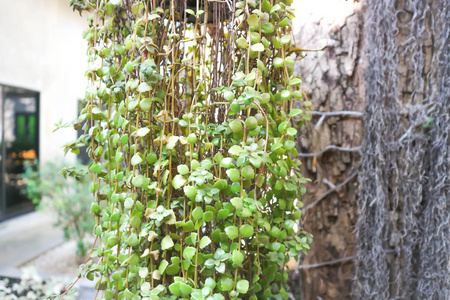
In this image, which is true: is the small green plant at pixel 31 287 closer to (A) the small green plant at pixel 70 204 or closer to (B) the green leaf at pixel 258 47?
(B) the green leaf at pixel 258 47

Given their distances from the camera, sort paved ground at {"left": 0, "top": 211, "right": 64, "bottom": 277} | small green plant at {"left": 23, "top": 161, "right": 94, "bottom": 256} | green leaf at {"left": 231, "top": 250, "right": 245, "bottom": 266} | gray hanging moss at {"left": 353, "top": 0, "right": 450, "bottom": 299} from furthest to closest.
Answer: paved ground at {"left": 0, "top": 211, "right": 64, "bottom": 277} → small green plant at {"left": 23, "top": 161, "right": 94, "bottom": 256} → gray hanging moss at {"left": 353, "top": 0, "right": 450, "bottom": 299} → green leaf at {"left": 231, "top": 250, "right": 245, "bottom": 266}

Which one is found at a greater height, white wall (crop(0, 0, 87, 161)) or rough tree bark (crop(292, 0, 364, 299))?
white wall (crop(0, 0, 87, 161))

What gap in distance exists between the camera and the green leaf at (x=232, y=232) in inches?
26.1

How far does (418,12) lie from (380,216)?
26.4 inches

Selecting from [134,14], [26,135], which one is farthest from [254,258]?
[26,135]

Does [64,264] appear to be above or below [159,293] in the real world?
below

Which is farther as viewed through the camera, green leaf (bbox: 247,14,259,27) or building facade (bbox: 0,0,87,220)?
building facade (bbox: 0,0,87,220)

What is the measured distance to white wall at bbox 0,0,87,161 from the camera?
4586 millimetres

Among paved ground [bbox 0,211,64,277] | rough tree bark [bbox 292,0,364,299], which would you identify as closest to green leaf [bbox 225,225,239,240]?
rough tree bark [bbox 292,0,364,299]

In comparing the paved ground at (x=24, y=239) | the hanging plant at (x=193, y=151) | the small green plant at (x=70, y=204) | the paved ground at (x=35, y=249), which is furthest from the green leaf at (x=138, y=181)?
the paved ground at (x=24, y=239)

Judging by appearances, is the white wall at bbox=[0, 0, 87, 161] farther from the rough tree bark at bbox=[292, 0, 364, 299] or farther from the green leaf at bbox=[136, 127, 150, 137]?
the green leaf at bbox=[136, 127, 150, 137]

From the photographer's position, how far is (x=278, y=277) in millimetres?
856

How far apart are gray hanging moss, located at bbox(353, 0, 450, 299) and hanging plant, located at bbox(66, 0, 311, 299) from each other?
→ 410 millimetres

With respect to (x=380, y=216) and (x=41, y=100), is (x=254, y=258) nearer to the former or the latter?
(x=380, y=216)
